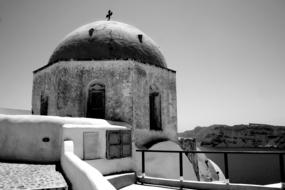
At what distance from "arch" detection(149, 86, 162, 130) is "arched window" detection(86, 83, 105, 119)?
8.44 feet

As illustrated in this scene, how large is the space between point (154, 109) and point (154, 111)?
0.35ft

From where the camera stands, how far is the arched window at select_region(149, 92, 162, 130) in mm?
12969

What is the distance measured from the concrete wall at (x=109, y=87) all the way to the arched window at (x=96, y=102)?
24cm

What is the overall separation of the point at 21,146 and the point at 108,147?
2.52m

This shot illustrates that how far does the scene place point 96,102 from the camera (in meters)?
12.1

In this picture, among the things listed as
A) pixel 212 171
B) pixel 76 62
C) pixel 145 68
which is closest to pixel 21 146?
pixel 76 62

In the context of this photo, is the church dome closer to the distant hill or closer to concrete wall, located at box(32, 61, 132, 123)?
concrete wall, located at box(32, 61, 132, 123)

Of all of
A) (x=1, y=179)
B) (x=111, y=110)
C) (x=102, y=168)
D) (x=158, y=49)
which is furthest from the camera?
(x=158, y=49)

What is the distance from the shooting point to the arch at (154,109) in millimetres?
12953

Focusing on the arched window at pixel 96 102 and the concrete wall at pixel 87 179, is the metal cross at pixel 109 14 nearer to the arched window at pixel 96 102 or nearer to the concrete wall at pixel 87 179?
the arched window at pixel 96 102

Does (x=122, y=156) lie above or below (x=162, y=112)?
below

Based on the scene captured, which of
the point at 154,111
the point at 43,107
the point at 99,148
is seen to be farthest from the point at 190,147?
the point at 43,107

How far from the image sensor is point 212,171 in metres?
15.5

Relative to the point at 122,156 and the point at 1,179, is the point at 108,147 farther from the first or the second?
the point at 1,179
